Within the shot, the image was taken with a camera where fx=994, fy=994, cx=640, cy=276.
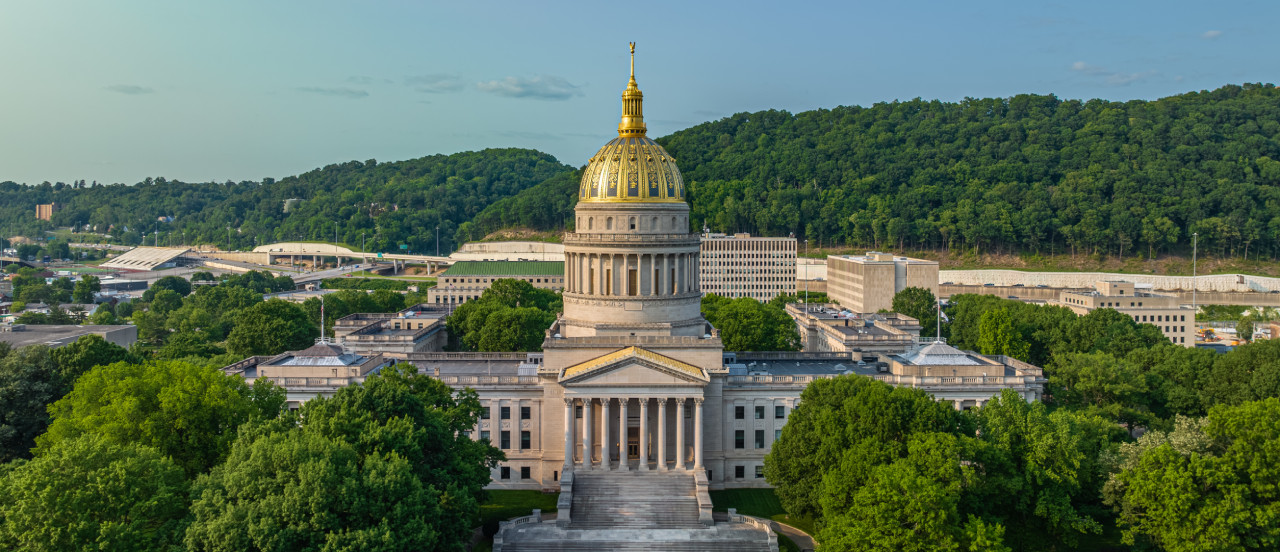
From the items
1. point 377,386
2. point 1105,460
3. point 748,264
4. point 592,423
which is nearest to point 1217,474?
point 1105,460

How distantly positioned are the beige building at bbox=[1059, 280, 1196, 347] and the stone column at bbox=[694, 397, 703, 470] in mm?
81637

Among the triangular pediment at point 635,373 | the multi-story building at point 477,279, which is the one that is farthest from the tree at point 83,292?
the triangular pediment at point 635,373

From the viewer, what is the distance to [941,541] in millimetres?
47281

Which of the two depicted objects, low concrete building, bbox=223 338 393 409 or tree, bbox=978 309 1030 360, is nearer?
low concrete building, bbox=223 338 393 409

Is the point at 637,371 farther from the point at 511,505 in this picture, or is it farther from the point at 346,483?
the point at 346,483

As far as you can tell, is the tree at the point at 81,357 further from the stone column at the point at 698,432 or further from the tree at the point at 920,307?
the tree at the point at 920,307

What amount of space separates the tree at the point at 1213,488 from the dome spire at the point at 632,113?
1725 inches

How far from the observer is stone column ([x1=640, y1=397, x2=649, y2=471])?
66875mm

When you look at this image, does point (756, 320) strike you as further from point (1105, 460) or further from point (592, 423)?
point (1105, 460)

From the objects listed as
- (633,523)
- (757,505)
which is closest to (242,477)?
(633,523)

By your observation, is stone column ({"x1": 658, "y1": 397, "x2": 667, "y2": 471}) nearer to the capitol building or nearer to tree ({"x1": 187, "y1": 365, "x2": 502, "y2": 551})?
the capitol building

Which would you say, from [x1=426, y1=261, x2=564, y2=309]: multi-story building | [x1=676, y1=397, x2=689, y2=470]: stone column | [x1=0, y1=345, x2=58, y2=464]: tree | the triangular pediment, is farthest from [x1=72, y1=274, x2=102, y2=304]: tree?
[x1=676, y1=397, x2=689, y2=470]: stone column

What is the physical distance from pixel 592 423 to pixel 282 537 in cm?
2863

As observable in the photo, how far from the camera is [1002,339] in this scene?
324 feet
